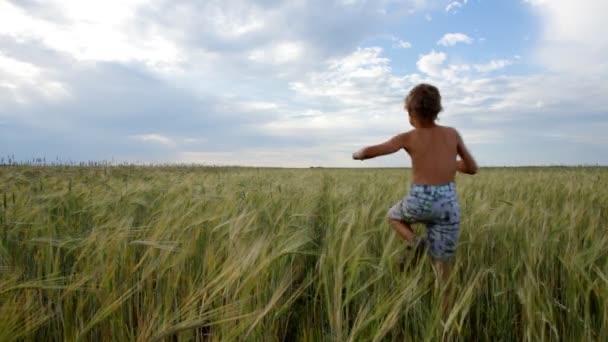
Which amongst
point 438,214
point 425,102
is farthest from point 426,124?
point 438,214

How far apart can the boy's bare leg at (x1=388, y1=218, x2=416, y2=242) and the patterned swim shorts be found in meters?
0.07

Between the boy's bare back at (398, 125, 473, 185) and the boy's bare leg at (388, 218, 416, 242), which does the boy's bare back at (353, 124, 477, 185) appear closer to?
the boy's bare back at (398, 125, 473, 185)

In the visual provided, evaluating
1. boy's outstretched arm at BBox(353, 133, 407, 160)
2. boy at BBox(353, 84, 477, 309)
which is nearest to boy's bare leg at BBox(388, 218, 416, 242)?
boy at BBox(353, 84, 477, 309)

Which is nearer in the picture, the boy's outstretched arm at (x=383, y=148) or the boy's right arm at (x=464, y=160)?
the boy's outstretched arm at (x=383, y=148)

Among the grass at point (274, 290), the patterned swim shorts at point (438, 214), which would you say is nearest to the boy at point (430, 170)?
the patterned swim shorts at point (438, 214)

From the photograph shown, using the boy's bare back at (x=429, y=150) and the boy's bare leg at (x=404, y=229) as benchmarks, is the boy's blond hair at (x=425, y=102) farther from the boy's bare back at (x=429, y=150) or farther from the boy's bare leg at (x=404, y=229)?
the boy's bare leg at (x=404, y=229)

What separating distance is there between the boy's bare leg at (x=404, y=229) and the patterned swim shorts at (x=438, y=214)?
0.07 meters

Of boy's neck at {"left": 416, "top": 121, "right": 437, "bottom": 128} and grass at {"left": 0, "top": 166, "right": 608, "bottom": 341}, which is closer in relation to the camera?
grass at {"left": 0, "top": 166, "right": 608, "bottom": 341}

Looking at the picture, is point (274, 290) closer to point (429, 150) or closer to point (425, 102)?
point (429, 150)

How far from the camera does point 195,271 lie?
1592mm

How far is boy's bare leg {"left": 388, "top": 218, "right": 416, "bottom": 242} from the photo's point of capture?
1.95 meters

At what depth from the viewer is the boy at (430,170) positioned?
1890 mm

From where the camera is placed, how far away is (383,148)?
1.92 metres

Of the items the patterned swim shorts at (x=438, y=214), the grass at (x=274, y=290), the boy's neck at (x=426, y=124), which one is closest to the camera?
the grass at (x=274, y=290)
